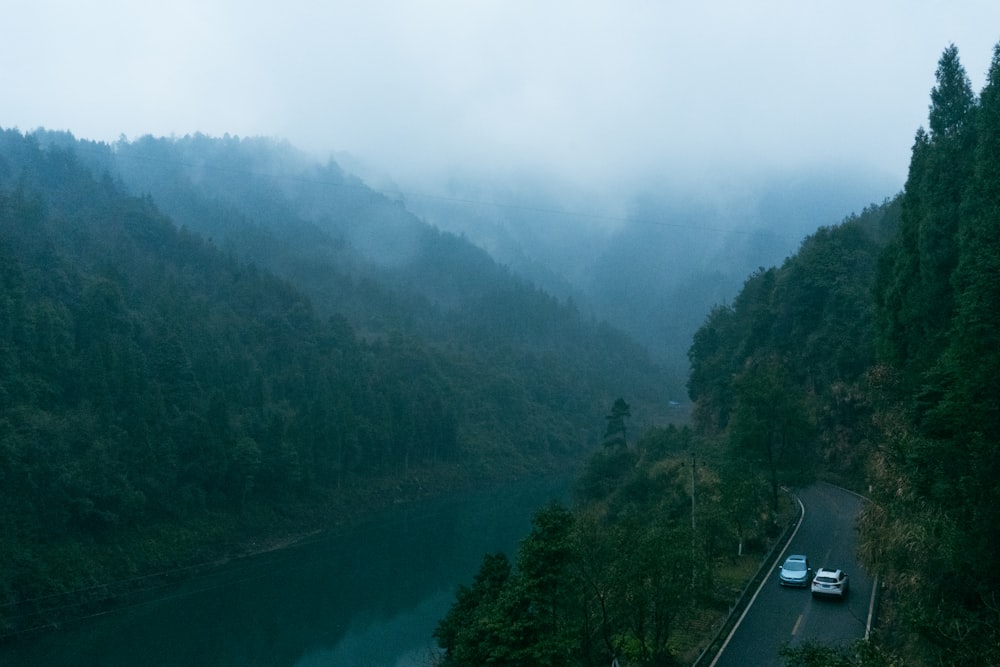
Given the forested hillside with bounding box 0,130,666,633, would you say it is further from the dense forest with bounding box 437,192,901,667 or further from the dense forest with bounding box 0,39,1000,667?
the dense forest with bounding box 437,192,901,667

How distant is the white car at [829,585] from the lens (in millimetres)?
Answer: 17875

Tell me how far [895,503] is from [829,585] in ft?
10.5

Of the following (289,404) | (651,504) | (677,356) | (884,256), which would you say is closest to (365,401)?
(289,404)

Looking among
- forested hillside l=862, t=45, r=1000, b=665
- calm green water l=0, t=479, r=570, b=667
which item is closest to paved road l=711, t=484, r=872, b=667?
forested hillside l=862, t=45, r=1000, b=665

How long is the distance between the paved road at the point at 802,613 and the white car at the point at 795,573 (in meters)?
0.18

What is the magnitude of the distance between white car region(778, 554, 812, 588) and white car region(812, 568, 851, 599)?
1175 mm

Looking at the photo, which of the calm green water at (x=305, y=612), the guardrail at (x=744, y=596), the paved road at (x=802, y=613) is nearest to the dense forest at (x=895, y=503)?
the guardrail at (x=744, y=596)

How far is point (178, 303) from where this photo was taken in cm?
5766

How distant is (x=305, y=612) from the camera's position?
32.2 meters

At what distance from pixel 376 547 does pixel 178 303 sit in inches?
1018

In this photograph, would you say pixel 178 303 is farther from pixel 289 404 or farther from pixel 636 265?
pixel 636 265

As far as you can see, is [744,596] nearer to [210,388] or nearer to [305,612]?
[305,612]

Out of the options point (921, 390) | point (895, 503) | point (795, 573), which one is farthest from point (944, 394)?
point (795, 573)

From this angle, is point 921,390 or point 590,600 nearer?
point 590,600
